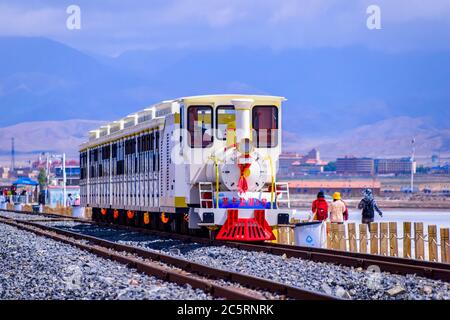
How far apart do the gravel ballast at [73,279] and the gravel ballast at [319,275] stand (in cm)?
189

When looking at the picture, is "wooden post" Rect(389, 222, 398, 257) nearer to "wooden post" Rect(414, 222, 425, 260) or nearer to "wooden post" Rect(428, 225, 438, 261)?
"wooden post" Rect(414, 222, 425, 260)

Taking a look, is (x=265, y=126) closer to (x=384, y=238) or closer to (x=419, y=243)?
(x=384, y=238)

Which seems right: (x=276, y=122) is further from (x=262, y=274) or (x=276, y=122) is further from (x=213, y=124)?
(x=262, y=274)

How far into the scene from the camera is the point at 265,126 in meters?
24.7

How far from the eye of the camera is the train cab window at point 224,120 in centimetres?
2420

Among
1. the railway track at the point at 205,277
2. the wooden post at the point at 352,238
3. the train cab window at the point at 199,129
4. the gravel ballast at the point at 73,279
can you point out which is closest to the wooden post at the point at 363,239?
the wooden post at the point at 352,238

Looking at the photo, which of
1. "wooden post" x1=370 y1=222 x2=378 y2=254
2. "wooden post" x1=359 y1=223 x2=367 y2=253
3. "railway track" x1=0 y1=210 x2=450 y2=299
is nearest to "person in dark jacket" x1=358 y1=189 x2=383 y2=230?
"wooden post" x1=370 y1=222 x2=378 y2=254

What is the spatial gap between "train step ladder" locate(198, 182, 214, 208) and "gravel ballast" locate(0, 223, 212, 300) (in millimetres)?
2924

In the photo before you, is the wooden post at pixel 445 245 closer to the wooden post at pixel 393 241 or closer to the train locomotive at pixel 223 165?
the wooden post at pixel 393 241

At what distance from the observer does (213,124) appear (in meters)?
24.2

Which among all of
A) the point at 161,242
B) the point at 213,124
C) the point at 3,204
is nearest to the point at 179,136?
the point at 213,124

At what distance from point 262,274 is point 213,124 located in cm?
739

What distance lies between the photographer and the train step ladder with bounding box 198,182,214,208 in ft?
78.5
